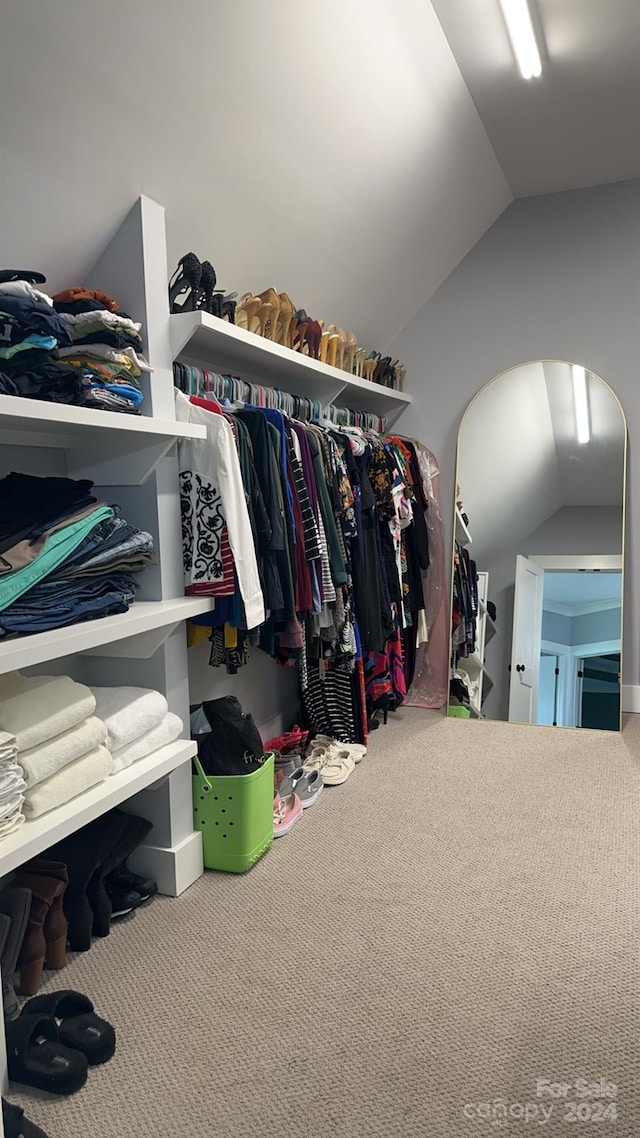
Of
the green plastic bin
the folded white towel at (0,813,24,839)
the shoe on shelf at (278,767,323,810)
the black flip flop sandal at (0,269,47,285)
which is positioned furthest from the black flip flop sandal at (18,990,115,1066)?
the black flip flop sandal at (0,269,47,285)

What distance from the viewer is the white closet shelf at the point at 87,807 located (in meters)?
→ 1.48

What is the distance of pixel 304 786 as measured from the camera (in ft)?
8.90

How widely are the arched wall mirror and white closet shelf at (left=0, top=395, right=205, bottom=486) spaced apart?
2057 millimetres

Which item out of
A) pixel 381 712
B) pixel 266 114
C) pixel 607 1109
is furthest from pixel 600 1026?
pixel 266 114

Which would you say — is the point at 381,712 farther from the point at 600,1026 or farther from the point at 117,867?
the point at 600,1026

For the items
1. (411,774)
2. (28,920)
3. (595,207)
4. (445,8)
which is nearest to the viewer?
(28,920)

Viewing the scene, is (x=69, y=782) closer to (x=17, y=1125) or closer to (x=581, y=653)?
(x=17, y=1125)

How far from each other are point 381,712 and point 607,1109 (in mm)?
2286

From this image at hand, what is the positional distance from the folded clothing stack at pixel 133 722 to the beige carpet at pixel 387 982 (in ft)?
→ 1.57

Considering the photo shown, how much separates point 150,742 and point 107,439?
81 cm

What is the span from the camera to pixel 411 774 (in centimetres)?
296

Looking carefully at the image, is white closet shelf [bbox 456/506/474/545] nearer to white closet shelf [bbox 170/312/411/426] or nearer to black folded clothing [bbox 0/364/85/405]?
white closet shelf [bbox 170/312/411/426]

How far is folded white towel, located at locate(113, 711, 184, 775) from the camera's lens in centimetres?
186

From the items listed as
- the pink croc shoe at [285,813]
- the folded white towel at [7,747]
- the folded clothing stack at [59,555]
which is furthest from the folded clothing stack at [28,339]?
the pink croc shoe at [285,813]
